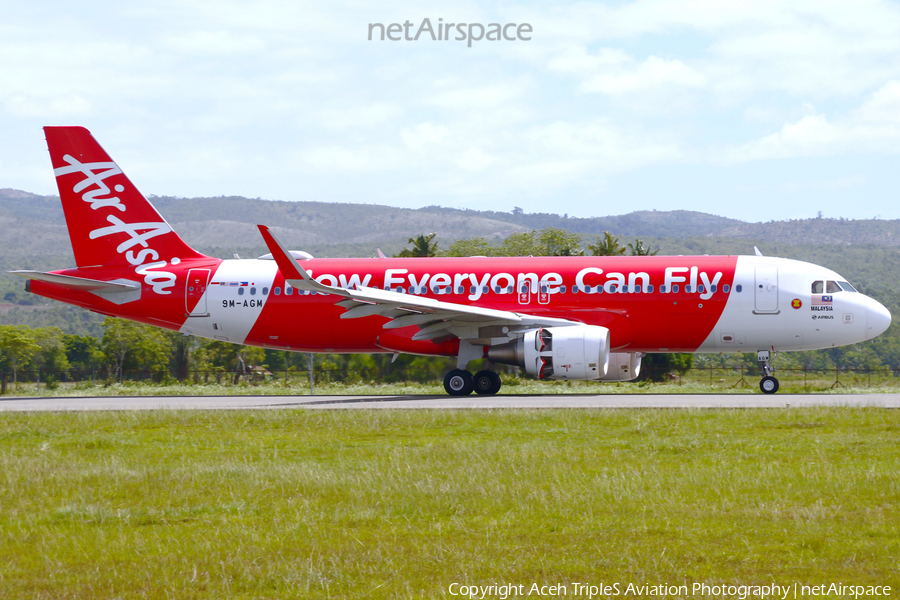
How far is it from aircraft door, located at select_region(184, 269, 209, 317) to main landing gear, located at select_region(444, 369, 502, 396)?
8278 mm

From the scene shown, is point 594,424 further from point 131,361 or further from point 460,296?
point 131,361

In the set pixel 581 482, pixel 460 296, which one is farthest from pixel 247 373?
pixel 581 482

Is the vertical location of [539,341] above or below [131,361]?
above

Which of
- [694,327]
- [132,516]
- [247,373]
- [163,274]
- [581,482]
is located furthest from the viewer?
[247,373]

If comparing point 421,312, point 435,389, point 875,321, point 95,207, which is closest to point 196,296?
point 95,207

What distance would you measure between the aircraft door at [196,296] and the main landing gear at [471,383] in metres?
8.28

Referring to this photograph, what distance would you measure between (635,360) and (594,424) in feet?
37.2

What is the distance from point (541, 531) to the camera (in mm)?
9172

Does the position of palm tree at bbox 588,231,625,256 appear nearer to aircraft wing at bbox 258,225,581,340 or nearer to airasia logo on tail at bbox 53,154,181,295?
aircraft wing at bbox 258,225,581,340

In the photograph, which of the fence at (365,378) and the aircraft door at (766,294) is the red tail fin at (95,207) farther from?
the aircraft door at (766,294)

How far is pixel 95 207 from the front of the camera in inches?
1220

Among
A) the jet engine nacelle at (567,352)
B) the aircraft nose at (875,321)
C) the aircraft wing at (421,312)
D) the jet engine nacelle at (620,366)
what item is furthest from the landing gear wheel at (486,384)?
the aircraft nose at (875,321)

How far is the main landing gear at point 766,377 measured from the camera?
1089 inches

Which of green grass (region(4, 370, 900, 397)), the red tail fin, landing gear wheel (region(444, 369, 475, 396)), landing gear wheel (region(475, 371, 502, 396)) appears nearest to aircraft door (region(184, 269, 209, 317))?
the red tail fin
